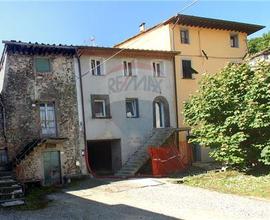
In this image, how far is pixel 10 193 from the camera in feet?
64.6

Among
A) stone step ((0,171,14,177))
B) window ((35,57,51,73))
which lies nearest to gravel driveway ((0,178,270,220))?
stone step ((0,171,14,177))

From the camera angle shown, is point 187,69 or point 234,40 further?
point 234,40

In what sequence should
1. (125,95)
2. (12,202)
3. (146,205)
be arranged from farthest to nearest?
1. (125,95)
2. (12,202)
3. (146,205)

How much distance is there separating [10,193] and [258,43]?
32.9 metres

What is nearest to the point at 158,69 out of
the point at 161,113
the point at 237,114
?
the point at 161,113

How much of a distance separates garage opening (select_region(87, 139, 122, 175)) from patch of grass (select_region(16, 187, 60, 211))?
201 inches

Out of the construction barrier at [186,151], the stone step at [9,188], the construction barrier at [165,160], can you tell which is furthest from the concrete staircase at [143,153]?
the stone step at [9,188]

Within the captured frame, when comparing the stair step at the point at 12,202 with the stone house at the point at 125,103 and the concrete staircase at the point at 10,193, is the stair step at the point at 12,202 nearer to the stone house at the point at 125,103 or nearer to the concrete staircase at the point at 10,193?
the concrete staircase at the point at 10,193

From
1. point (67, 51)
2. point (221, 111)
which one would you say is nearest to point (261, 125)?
point (221, 111)

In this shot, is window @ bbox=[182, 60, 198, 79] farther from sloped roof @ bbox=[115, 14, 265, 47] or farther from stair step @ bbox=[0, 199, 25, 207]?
stair step @ bbox=[0, 199, 25, 207]

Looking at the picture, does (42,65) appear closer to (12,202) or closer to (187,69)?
(12,202)

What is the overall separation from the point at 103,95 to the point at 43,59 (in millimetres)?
4082

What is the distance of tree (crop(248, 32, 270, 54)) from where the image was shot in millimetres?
43812

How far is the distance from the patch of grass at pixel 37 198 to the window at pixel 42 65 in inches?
256
